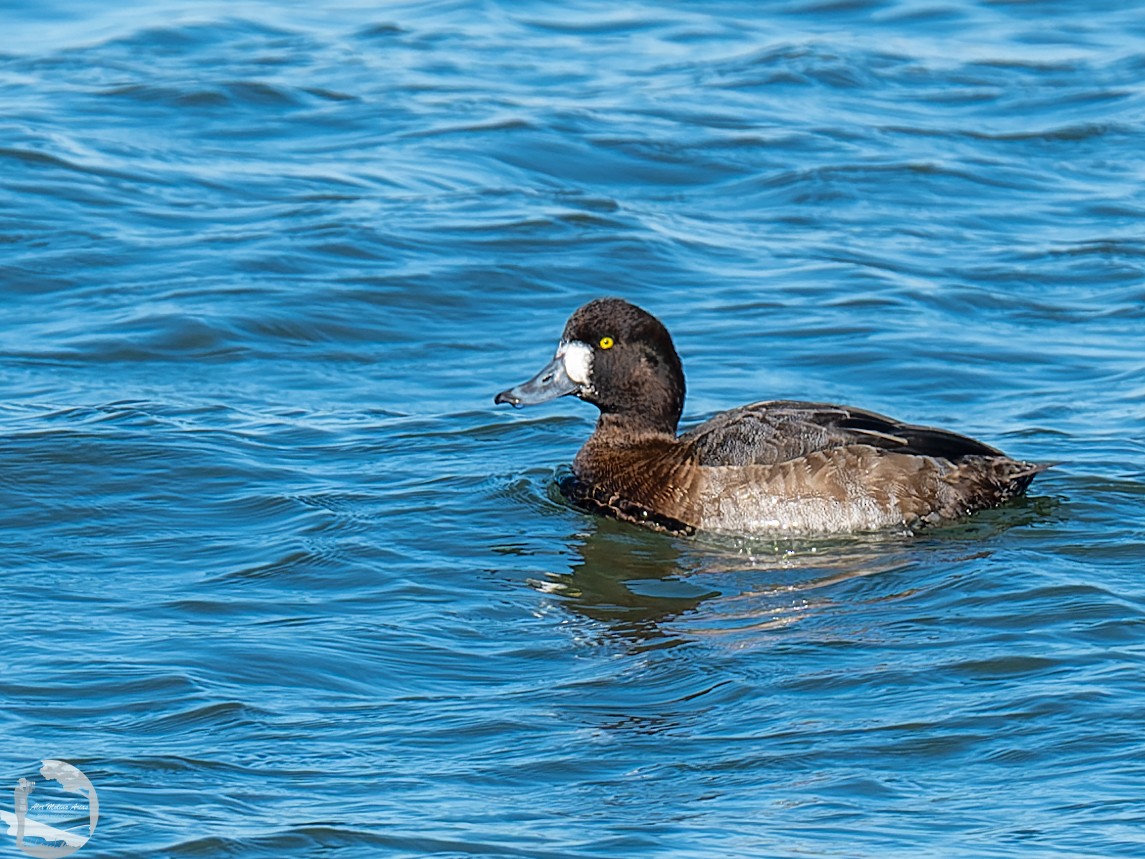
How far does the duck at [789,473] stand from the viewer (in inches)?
A: 338

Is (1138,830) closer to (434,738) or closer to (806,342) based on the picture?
(434,738)

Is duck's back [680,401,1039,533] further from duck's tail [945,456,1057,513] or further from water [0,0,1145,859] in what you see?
water [0,0,1145,859]

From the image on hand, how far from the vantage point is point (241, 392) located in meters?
10.7

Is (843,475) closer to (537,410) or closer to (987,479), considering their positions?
(987,479)

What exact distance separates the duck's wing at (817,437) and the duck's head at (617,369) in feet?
1.74

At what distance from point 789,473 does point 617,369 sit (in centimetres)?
105

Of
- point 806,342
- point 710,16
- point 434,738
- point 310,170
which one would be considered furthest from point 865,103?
point 434,738

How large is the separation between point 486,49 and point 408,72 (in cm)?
121

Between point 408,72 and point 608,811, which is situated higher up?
point 408,72

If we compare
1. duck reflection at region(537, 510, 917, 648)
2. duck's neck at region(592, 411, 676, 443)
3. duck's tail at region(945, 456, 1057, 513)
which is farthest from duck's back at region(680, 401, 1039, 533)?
duck's neck at region(592, 411, 676, 443)

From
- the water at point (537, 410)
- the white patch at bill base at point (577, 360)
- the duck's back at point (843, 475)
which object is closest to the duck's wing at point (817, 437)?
the duck's back at point (843, 475)

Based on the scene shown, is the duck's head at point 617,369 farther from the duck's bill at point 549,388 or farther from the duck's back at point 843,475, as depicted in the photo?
the duck's back at point 843,475

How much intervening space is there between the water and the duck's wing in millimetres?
391

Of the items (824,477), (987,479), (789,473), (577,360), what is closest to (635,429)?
(577,360)
